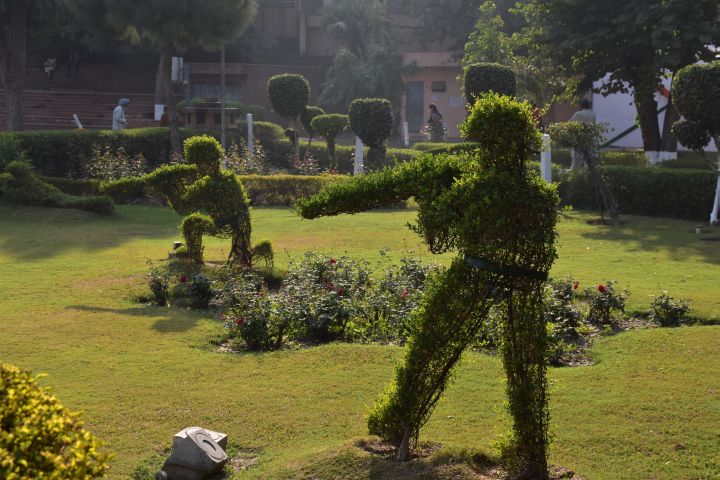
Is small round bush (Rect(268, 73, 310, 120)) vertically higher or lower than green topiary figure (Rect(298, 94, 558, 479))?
higher

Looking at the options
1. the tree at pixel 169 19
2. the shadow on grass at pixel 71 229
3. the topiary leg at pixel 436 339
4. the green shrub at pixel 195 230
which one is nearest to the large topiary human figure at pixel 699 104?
the green shrub at pixel 195 230

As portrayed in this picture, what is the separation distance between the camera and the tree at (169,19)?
29.3 meters

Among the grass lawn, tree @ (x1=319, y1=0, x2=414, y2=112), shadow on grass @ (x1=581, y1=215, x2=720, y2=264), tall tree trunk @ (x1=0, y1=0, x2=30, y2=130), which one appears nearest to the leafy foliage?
shadow on grass @ (x1=581, y1=215, x2=720, y2=264)

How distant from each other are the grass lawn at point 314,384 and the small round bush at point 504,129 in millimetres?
1777

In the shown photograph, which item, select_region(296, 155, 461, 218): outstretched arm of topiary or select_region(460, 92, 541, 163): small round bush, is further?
select_region(296, 155, 461, 218): outstretched arm of topiary

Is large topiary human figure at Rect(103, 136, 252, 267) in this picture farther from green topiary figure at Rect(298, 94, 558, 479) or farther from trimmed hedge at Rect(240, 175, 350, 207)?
trimmed hedge at Rect(240, 175, 350, 207)

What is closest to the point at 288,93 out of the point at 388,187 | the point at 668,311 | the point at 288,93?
the point at 288,93

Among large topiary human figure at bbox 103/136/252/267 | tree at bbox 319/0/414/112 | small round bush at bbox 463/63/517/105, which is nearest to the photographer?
large topiary human figure at bbox 103/136/252/267

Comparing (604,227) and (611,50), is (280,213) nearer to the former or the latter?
(604,227)

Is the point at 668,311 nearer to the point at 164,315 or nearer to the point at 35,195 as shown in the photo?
the point at 164,315

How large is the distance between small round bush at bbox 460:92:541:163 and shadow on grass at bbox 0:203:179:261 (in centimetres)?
939

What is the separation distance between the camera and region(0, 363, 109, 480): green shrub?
10.6 feet

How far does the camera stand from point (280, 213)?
19.5 meters

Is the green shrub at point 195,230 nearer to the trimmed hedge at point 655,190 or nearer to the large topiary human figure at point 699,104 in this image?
the large topiary human figure at point 699,104
